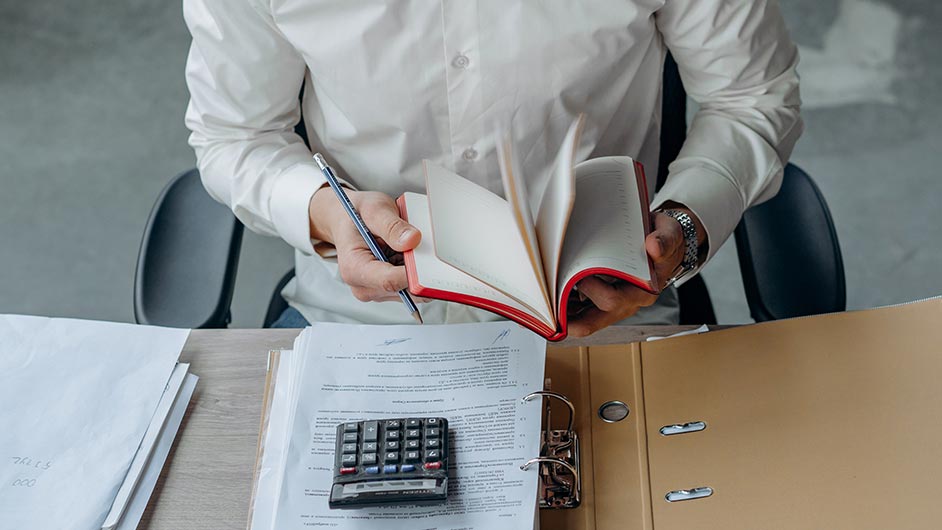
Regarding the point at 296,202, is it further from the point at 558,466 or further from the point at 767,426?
the point at 767,426

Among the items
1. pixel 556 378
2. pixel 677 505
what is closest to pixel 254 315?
pixel 556 378

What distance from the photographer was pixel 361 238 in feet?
3.02

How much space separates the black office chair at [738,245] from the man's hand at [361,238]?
19 cm

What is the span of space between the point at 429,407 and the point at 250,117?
456mm

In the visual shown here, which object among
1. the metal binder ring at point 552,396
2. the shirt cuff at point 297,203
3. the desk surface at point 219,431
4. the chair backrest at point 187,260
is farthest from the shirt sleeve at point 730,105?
the chair backrest at point 187,260

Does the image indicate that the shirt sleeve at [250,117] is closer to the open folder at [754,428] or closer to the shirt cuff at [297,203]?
the shirt cuff at [297,203]

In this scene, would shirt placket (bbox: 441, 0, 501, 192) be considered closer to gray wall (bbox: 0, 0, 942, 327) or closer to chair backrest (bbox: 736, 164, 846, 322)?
chair backrest (bbox: 736, 164, 846, 322)

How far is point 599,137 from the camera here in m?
1.09

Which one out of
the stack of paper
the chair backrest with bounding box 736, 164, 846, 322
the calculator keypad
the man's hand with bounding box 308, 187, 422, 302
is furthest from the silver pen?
the chair backrest with bounding box 736, 164, 846, 322

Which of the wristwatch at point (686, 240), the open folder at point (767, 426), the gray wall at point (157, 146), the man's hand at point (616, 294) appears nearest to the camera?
the open folder at point (767, 426)

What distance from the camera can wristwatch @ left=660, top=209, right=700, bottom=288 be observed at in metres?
0.96

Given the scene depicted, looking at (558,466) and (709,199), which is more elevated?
(709,199)

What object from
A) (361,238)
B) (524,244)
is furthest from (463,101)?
(524,244)

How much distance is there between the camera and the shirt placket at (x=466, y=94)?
96 centimetres
